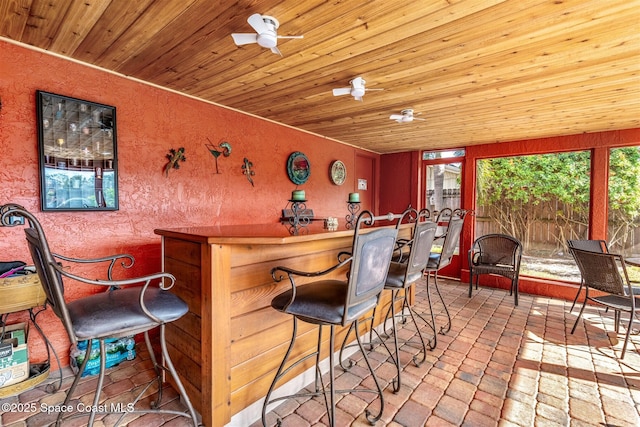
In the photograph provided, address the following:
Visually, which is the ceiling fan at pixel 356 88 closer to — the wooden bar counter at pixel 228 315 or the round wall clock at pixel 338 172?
the wooden bar counter at pixel 228 315

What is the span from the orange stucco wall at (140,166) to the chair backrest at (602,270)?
3.27 meters

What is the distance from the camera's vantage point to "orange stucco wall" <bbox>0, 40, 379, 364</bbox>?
1.99 metres

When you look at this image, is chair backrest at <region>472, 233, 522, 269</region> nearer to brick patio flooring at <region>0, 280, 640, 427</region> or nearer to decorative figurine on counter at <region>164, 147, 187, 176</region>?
brick patio flooring at <region>0, 280, 640, 427</region>

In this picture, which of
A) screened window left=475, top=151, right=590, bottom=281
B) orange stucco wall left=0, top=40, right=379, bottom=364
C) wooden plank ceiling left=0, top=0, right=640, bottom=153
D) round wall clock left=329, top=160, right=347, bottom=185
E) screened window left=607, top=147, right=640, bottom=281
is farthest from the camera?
round wall clock left=329, top=160, right=347, bottom=185

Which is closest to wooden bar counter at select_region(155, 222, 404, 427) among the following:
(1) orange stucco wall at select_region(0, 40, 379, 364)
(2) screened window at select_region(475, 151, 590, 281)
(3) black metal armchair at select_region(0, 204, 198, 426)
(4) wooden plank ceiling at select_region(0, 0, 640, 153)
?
(3) black metal armchair at select_region(0, 204, 198, 426)

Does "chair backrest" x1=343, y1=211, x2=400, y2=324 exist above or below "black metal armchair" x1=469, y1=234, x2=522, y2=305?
above

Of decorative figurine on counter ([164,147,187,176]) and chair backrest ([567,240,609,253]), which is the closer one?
decorative figurine on counter ([164,147,187,176])

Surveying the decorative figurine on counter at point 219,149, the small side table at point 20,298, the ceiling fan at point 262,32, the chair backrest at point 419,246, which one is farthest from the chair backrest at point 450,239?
the small side table at point 20,298

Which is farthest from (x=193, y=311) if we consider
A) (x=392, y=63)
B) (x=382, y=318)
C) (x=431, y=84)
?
(x=431, y=84)

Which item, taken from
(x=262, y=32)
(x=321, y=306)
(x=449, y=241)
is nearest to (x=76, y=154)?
(x=262, y=32)

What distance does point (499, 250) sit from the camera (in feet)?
13.6

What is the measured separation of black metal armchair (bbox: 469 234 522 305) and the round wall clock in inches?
88.6

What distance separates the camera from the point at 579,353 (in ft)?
8.21

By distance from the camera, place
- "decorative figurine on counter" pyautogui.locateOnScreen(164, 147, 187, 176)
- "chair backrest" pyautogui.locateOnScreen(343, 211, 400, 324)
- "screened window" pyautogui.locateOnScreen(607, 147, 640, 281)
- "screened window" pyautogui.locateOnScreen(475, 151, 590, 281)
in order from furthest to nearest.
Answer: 1. "screened window" pyautogui.locateOnScreen(475, 151, 590, 281)
2. "screened window" pyautogui.locateOnScreen(607, 147, 640, 281)
3. "decorative figurine on counter" pyautogui.locateOnScreen(164, 147, 187, 176)
4. "chair backrest" pyautogui.locateOnScreen(343, 211, 400, 324)
